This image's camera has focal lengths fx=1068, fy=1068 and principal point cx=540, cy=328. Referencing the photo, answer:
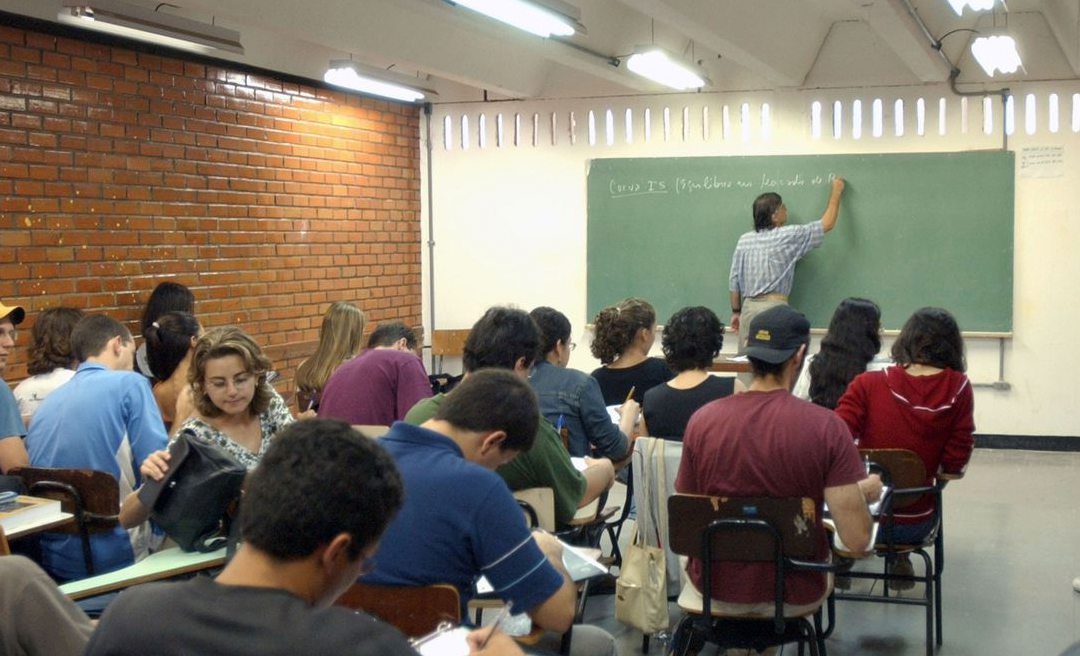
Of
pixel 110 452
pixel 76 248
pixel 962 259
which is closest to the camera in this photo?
pixel 110 452

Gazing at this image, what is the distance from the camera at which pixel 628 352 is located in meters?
4.73

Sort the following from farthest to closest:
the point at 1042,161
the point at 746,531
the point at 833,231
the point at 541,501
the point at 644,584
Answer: the point at 833,231 < the point at 1042,161 < the point at 644,584 < the point at 541,501 < the point at 746,531

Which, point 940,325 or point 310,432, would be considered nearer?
point 310,432

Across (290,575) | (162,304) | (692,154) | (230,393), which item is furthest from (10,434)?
(692,154)

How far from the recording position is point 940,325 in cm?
383

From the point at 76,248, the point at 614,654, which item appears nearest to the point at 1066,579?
the point at 614,654

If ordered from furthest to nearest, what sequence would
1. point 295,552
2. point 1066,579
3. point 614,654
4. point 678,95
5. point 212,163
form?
Result: point 678,95, point 212,163, point 1066,579, point 614,654, point 295,552

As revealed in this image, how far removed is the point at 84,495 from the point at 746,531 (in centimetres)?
211

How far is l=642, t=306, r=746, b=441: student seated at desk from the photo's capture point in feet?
12.8

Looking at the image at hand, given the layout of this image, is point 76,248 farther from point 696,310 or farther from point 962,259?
point 962,259

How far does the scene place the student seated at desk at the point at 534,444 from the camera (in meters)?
3.01

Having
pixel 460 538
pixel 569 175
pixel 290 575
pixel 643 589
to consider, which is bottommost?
pixel 643 589

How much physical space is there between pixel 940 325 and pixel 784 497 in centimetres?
136

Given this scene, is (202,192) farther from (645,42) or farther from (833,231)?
(833,231)
